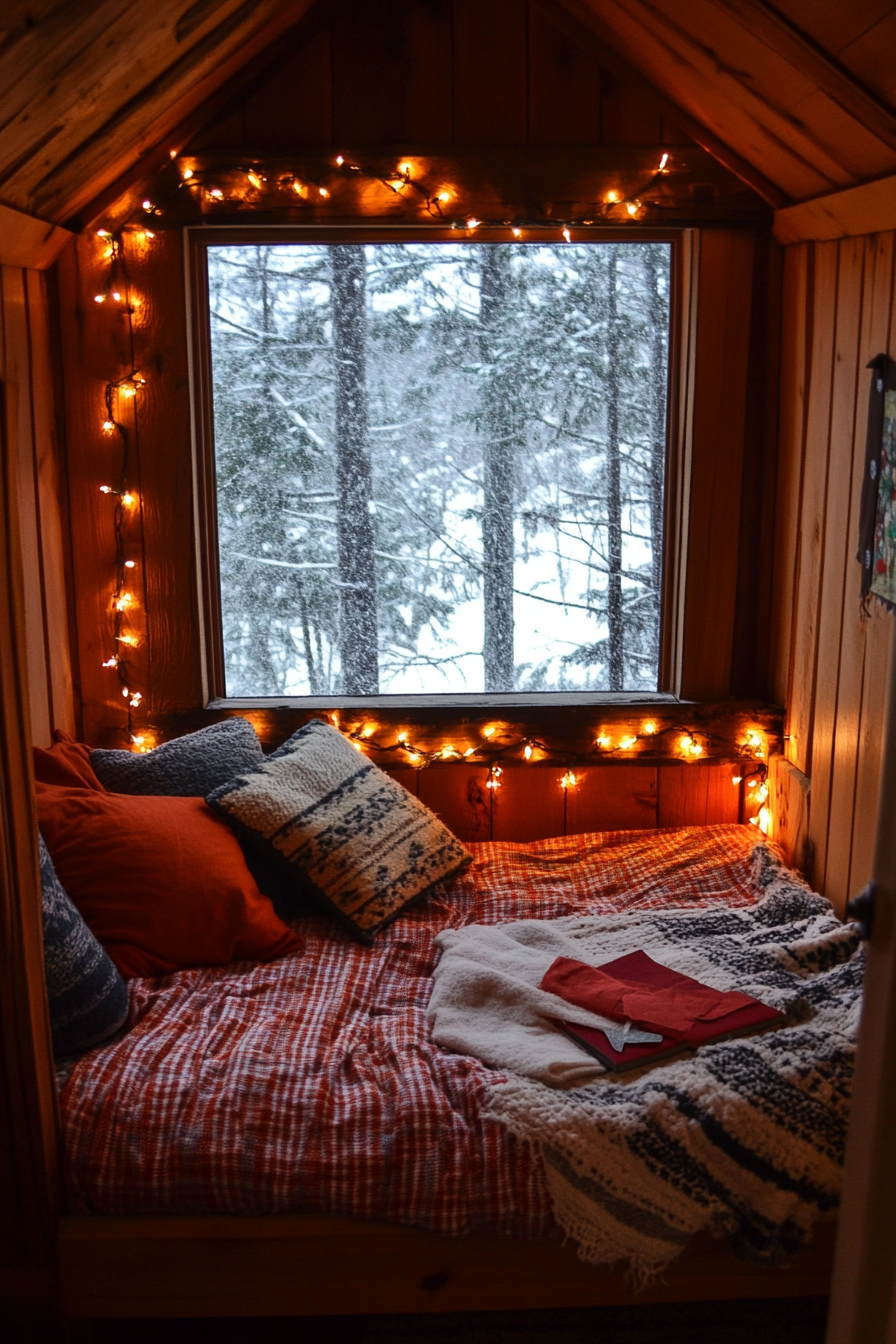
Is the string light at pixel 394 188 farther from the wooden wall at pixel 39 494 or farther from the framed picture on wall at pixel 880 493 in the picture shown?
the framed picture on wall at pixel 880 493

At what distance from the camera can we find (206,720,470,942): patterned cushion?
251 cm

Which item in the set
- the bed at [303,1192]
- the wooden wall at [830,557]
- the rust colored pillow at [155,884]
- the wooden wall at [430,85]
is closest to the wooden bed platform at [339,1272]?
the bed at [303,1192]

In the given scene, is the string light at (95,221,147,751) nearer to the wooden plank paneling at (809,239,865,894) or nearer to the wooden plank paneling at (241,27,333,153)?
the wooden plank paneling at (241,27,333,153)

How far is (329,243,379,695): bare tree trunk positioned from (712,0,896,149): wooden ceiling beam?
1.17 m

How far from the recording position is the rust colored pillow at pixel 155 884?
2.27 meters

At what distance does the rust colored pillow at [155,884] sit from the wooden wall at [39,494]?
1.03 ft

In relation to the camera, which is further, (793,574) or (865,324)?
(793,574)

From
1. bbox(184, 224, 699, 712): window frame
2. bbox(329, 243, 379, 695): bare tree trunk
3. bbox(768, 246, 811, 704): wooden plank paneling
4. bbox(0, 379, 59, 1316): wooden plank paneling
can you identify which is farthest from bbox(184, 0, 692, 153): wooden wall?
bbox(0, 379, 59, 1316): wooden plank paneling

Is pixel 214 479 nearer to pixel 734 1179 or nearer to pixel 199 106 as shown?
pixel 199 106

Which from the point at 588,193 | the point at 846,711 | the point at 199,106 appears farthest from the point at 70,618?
the point at 846,711

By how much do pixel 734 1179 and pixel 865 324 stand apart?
1.65 m

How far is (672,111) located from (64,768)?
202cm

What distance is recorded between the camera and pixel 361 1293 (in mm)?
1893

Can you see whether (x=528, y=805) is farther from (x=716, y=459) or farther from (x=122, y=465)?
(x=122, y=465)
